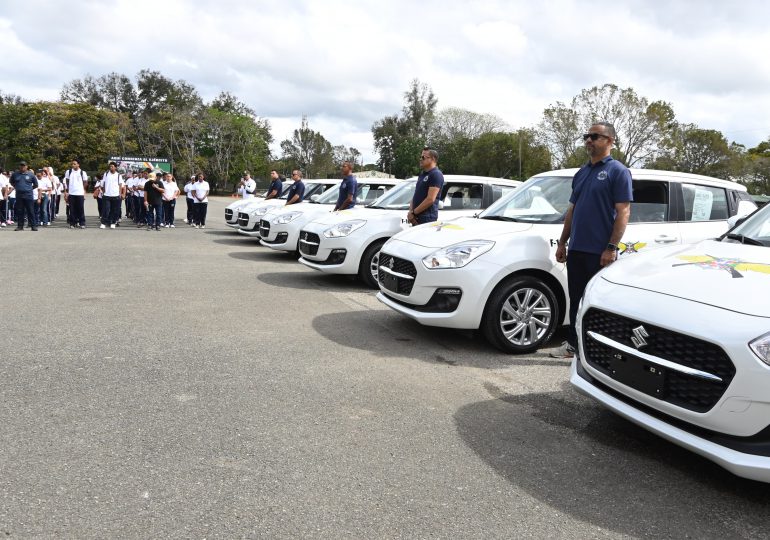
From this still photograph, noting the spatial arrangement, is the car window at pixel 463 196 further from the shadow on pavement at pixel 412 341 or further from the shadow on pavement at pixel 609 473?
the shadow on pavement at pixel 609 473

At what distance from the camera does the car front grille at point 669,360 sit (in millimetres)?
2856

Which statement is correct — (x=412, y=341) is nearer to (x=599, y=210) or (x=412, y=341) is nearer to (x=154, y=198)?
Result: (x=599, y=210)

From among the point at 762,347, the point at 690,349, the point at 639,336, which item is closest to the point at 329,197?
the point at 639,336

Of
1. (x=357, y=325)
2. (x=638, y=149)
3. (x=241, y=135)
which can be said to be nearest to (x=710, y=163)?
(x=638, y=149)

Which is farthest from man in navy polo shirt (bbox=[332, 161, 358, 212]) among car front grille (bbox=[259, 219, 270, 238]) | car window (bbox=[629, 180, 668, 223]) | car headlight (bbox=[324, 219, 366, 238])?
car window (bbox=[629, 180, 668, 223])

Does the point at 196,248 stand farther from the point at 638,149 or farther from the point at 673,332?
the point at 638,149

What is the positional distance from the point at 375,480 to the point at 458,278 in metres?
2.58

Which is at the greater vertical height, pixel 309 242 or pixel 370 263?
pixel 309 242

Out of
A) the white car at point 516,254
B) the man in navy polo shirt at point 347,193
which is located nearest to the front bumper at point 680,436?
the white car at point 516,254

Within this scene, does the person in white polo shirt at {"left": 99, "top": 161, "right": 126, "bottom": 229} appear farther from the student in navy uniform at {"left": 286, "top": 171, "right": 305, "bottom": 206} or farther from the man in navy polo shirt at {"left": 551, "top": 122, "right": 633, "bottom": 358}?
the man in navy polo shirt at {"left": 551, "top": 122, "right": 633, "bottom": 358}

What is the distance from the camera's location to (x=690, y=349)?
2965 mm

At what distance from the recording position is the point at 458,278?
5336mm

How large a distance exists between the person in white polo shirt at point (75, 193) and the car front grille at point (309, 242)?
1063cm

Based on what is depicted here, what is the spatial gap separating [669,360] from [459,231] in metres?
3.01
